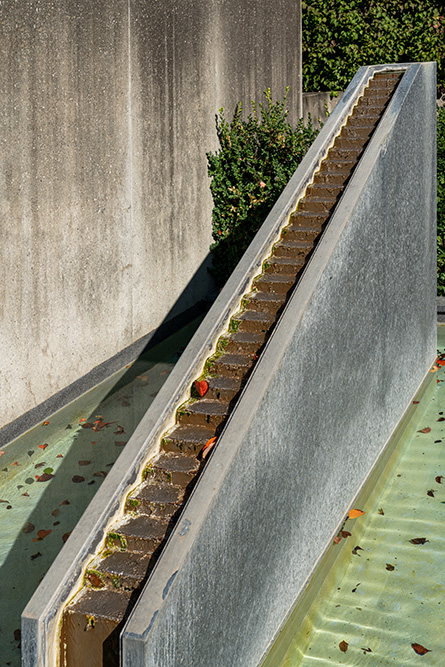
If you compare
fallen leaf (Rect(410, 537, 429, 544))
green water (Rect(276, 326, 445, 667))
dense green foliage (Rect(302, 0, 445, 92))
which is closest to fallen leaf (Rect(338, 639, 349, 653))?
green water (Rect(276, 326, 445, 667))

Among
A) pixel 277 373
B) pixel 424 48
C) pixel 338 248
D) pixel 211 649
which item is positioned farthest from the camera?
pixel 424 48

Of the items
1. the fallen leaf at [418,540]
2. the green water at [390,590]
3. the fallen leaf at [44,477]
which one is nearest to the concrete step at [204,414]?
the green water at [390,590]

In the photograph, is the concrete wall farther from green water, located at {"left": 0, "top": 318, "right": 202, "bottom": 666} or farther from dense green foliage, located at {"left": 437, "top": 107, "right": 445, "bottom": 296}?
dense green foliage, located at {"left": 437, "top": 107, "right": 445, "bottom": 296}

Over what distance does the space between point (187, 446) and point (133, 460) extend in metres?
0.30

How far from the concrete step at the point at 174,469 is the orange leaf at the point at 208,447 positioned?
0.05 metres

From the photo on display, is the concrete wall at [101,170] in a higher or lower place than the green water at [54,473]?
higher

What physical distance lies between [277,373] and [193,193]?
530cm

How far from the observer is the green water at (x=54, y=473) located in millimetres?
4281

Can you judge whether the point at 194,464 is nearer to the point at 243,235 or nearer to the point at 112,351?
the point at 112,351

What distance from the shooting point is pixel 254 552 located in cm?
344

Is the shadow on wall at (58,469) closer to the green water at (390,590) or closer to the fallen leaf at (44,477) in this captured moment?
the fallen leaf at (44,477)

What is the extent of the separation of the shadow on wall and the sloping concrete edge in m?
0.93

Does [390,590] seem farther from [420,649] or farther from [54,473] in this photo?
[54,473]

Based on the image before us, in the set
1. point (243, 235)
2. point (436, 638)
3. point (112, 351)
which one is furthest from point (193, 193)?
point (436, 638)
